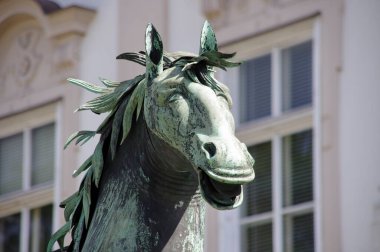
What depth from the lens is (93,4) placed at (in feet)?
51.1

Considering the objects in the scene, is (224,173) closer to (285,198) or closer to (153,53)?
(153,53)

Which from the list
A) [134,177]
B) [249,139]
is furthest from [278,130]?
[134,177]

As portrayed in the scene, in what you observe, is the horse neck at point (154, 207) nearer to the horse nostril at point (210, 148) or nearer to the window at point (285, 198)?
the horse nostril at point (210, 148)

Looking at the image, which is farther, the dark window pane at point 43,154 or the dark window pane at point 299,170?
the dark window pane at point 43,154

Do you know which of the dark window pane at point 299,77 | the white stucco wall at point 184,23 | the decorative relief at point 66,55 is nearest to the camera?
the dark window pane at point 299,77

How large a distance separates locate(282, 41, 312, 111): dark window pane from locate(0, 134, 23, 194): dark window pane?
2925mm

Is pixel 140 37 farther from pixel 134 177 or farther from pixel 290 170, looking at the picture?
pixel 134 177

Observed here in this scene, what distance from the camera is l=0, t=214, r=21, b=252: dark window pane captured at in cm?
1584

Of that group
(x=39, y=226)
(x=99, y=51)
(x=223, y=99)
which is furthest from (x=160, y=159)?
(x=39, y=226)

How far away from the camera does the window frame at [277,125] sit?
13188mm

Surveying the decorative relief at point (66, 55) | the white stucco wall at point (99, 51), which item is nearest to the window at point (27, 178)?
the decorative relief at point (66, 55)

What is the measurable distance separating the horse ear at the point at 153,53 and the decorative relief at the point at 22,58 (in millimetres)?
11089

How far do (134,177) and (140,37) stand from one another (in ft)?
31.5

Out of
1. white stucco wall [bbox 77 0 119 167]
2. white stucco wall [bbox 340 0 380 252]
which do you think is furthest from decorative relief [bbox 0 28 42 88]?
white stucco wall [bbox 340 0 380 252]
